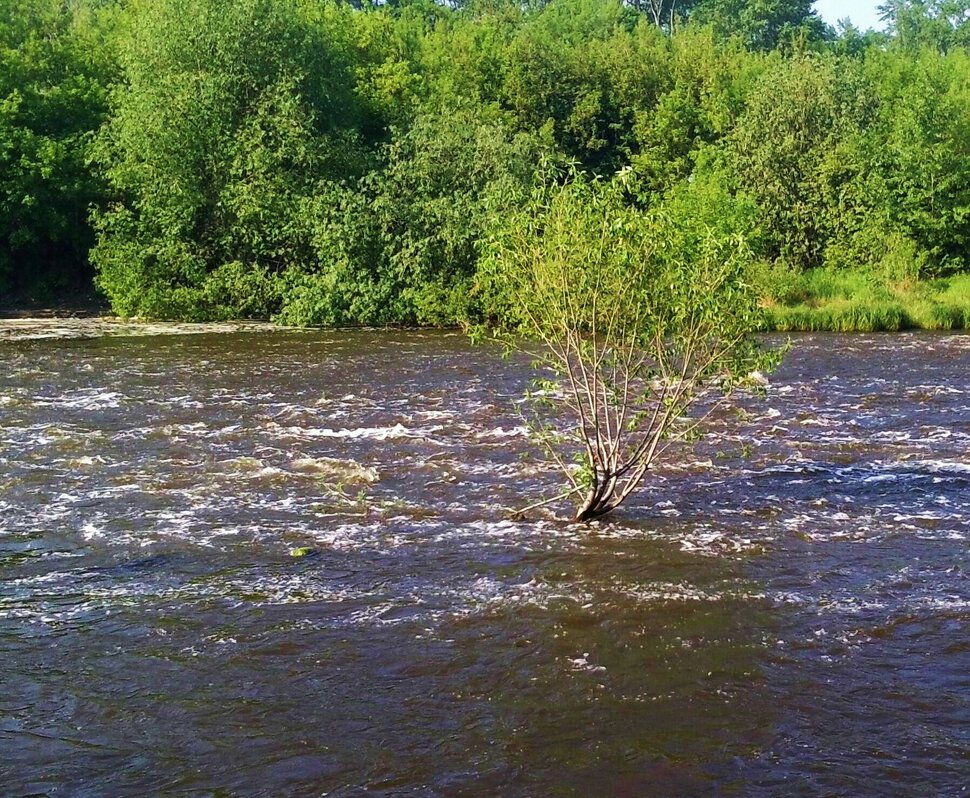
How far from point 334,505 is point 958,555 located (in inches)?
304

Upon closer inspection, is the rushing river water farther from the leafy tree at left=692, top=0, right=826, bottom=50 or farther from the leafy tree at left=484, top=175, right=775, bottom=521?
the leafy tree at left=692, top=0, right=826, bottom=50

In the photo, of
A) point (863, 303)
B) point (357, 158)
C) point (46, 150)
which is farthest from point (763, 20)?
point (46, 150)

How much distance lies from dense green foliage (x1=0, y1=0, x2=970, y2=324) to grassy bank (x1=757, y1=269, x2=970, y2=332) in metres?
0.46

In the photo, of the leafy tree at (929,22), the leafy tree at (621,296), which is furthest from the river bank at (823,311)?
the leafy tree at (929,22)

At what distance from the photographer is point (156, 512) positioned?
47.5ft

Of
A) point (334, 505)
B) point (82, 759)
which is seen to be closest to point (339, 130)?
point (334, 505)

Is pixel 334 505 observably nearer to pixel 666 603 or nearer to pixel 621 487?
pixel 621 487

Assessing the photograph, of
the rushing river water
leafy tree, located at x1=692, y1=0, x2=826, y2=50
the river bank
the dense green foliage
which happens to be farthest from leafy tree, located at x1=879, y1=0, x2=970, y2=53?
the rushing river water

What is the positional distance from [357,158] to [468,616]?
3133cm

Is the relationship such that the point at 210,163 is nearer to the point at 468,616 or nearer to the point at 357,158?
the point at 357,158

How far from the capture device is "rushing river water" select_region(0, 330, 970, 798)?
26.6 feet

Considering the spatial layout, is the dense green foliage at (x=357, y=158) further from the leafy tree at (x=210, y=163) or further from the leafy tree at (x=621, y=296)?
the leafy tree at (x=621, y=296)

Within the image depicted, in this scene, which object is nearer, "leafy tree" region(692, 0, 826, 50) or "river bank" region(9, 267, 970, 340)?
"river bank" region(9, 267, 970, 340)

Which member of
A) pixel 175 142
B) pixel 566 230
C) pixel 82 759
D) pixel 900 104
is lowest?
pixel 82 759
